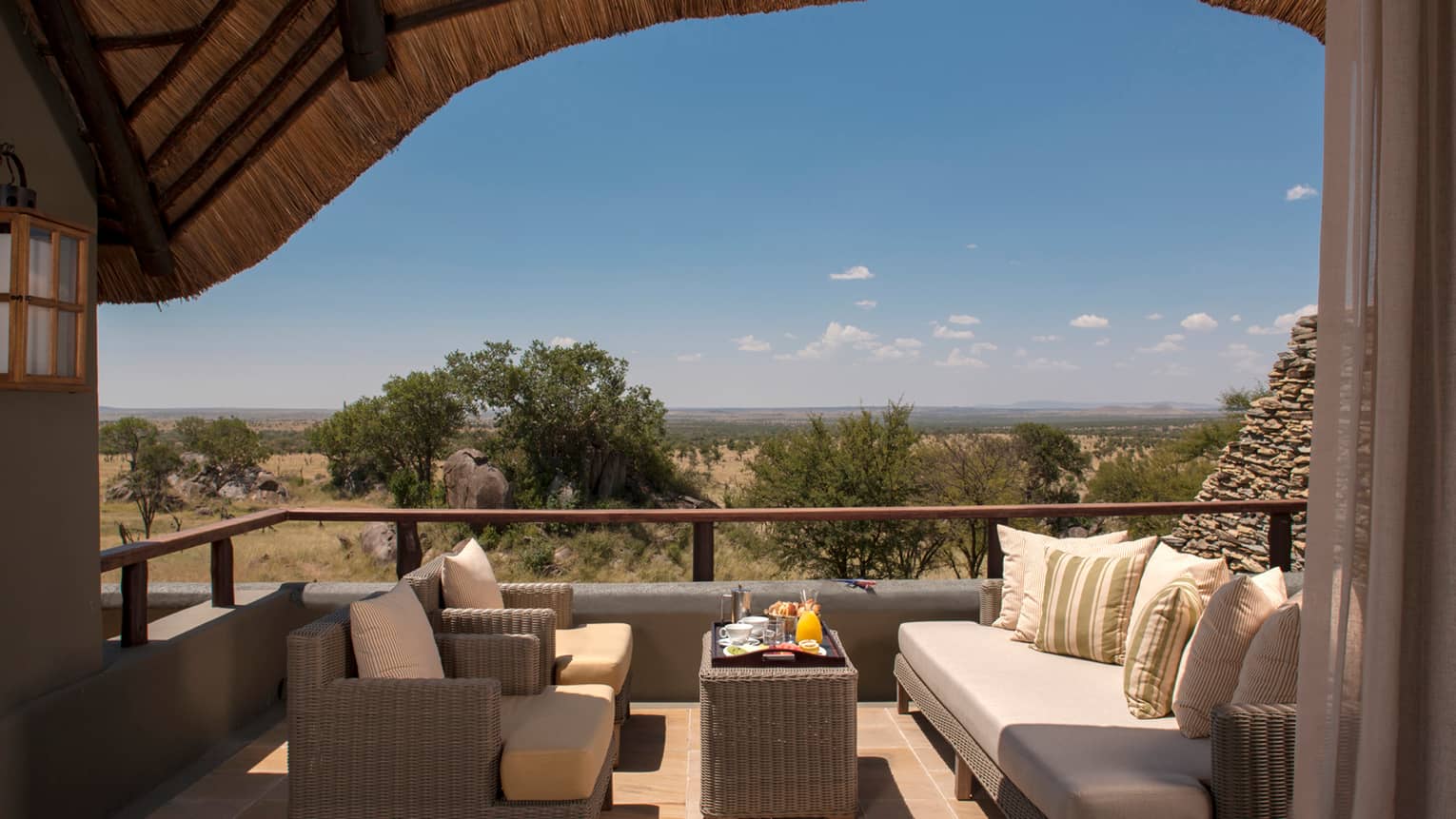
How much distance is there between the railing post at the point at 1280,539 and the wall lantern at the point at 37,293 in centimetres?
531

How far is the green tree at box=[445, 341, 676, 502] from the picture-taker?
23266mm

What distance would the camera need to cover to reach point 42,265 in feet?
7.66

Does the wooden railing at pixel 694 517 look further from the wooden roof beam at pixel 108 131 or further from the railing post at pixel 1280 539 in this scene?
the wooden roof beam at pixel 108 131

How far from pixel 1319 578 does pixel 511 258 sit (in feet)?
120

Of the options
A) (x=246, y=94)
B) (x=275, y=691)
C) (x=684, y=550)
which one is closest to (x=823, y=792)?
(x=275, y=691)

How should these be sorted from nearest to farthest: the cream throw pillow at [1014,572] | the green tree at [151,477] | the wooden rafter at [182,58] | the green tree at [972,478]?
the wooden rafter at [182,58]
the cream throw pillow at [1014,572]
the green tree at [972,478]
the green tree at [151,477]

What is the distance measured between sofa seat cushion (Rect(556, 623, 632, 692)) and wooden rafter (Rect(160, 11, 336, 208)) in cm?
221

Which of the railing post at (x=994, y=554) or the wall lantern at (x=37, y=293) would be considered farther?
the railing post at (x=994, y=554)

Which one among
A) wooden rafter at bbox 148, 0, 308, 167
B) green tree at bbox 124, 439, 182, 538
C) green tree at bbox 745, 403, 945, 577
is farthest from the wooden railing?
green tree at bbox 124, 439, 182, 538

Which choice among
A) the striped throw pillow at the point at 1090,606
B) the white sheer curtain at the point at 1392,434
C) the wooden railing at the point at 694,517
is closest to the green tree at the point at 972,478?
the wooden railing at the point at 694,517

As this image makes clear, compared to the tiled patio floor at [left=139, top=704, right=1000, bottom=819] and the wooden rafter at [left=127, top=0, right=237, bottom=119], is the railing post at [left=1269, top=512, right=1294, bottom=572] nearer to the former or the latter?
the tiled patio floor at [left=139, top=704, right=1000, bottom=819]

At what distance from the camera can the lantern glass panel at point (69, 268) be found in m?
2.43

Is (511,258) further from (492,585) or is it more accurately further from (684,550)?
(492,585)

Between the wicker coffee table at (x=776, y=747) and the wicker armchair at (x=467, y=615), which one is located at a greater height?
the wicker armchair at (x=467, y=615)
